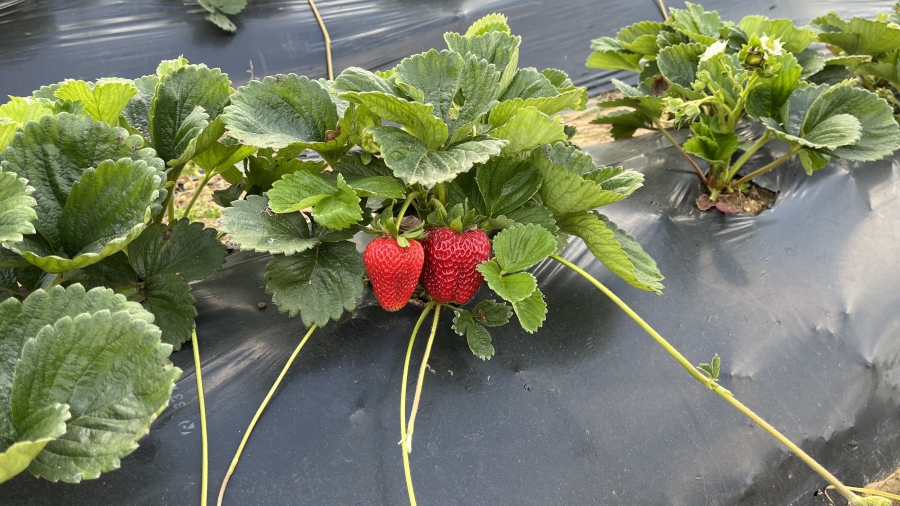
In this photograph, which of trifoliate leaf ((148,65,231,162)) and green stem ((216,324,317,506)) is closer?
green stem ((216,324,317,506))

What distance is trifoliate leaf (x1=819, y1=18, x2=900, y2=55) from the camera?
5.47 feet

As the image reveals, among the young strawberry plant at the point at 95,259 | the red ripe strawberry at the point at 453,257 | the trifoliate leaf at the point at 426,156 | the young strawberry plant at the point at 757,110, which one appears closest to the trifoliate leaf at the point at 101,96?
the young strawberry plant at the point at 95,259

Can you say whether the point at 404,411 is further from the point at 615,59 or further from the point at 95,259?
the point at 615,59

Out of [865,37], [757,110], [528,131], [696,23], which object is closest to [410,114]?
[528,131]

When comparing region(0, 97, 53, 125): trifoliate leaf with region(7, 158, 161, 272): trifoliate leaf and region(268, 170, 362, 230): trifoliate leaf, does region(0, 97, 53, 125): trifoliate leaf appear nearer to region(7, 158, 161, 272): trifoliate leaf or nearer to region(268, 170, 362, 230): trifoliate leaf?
region(7, 158, 161, 272): trifoliate leaf

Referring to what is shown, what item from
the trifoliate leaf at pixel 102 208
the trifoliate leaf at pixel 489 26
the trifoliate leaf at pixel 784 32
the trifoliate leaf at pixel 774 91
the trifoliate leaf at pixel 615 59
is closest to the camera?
the trifoliate leaf at pixel 102 208

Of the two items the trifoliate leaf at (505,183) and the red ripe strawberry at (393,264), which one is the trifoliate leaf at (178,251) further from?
the trifoliate leaf at (505,183)

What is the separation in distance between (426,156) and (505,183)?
0.17 meters

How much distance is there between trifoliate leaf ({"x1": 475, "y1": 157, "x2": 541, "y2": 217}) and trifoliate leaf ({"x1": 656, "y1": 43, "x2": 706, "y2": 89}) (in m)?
0.78

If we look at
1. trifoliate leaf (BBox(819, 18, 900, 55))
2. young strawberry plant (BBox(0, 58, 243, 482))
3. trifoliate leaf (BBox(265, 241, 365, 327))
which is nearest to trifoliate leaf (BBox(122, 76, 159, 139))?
young strawberry plant (BBox(0, 58, 243, 482))

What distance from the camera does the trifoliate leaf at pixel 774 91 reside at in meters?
1.36

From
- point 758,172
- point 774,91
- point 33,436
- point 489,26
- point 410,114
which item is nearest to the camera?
point 33,436

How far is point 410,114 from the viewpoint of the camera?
35.0 inches

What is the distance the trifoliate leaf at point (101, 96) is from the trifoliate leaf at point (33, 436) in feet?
1.71
